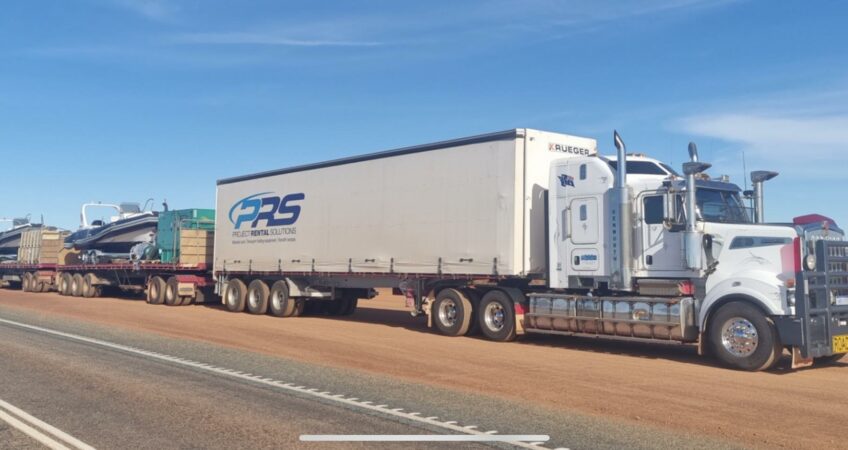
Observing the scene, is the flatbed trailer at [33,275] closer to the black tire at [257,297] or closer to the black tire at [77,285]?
the black tire at [77,285]

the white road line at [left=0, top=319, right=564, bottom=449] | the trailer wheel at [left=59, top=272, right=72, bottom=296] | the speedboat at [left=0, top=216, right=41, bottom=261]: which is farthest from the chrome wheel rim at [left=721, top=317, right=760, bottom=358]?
the speedboat at [left=0, top=216, right=41, bottom=261]

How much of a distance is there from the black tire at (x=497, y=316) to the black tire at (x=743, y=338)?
411cm

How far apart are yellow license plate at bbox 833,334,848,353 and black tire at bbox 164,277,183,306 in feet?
66.6

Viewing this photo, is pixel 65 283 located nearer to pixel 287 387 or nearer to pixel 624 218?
pixel 287 387

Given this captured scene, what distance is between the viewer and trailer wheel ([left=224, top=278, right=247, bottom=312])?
2284cm

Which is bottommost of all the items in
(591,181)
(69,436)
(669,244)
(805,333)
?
(69,436)

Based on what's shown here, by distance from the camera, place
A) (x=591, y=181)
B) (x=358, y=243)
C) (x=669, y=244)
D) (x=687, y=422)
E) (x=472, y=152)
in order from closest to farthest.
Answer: (x=687, y=422) < (x=669, y=244) < (x=591, y=181) < (x=472, y=152) < (x=358, y=243)

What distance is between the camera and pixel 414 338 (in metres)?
15.8

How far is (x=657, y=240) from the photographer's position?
12.9 m

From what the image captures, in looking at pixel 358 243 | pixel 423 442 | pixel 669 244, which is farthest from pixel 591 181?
pixel 423 442

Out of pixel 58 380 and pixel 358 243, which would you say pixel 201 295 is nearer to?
pixel 358 243

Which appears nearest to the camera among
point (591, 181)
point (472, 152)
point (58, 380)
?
point (58, 380)

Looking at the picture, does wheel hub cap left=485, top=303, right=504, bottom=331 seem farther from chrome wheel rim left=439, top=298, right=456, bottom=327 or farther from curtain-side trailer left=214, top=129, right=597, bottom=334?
chrome wheel rim left=439, top=298, right=456, bottom=327

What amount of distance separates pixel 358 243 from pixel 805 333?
10210mm
